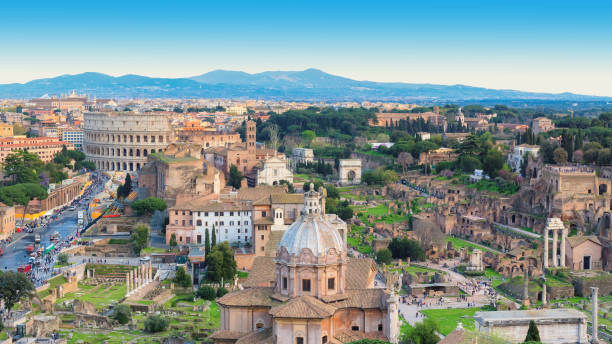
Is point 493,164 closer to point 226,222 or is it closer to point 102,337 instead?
point 226,222

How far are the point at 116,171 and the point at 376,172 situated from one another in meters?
32.2

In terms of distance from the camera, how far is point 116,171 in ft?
313

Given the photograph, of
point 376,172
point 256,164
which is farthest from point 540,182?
point 256,164

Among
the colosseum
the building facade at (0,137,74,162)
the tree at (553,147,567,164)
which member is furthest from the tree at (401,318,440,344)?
the colosseum

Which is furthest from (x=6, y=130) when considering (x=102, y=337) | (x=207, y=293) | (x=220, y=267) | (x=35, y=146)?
(x=102, y=337)

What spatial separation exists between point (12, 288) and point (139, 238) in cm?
1504

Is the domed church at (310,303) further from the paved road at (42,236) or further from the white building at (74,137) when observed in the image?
the white building at (74,137)

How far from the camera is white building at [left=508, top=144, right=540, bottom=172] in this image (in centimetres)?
7769

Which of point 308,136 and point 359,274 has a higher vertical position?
point 359,274

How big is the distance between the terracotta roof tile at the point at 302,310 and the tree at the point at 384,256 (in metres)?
24.0

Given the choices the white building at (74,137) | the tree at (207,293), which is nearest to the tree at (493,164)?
the tree at (207,293)

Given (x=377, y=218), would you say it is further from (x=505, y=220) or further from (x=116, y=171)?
(x=116, y=171)

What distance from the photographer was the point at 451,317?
4212 centimetres

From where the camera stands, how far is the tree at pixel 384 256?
53.1m
